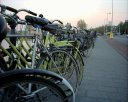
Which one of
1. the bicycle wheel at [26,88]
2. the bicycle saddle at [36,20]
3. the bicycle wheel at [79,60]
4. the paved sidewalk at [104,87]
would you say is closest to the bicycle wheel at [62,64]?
the bicycle wheel at [79,60]

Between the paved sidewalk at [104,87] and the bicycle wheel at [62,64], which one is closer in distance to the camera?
the bicycle wheel at [62,64]

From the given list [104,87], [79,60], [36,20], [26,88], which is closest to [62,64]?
[79,60]

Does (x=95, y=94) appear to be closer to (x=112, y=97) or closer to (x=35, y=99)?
(x=112, y=97)

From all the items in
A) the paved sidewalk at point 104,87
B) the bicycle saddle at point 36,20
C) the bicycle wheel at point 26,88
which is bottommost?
the paved sidewalk at point 104,87

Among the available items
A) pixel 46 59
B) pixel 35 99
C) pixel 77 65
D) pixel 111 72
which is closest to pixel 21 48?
pixel 46 59

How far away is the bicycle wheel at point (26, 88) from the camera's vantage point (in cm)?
196

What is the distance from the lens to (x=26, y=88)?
2.17 m

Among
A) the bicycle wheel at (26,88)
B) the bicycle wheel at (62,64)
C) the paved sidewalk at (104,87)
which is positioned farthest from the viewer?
the paved sidewalk at (104,87)

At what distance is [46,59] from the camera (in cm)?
356

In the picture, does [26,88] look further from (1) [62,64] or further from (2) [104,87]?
(2) [104,87]

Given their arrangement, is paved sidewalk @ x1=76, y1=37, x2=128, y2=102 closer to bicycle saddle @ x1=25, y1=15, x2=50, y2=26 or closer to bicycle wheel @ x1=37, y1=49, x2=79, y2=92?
bicycle wheel @ x1=37, y1=49, x2=79, y2=92

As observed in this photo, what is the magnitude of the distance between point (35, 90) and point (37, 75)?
23cm

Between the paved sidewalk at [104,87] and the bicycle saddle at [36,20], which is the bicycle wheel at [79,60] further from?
the bicycle saddle at [36,20]

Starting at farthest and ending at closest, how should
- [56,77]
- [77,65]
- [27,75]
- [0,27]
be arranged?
[77,65] → [56,77] → [27,75] → [0,27]
